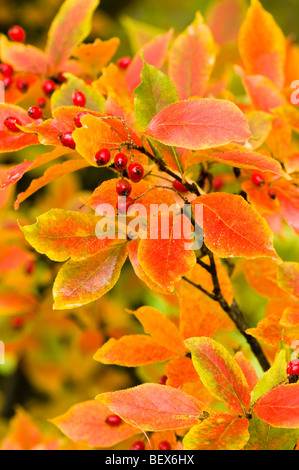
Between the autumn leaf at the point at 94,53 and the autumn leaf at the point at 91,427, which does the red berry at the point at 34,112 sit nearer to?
the autumn leaf at the point at 94,53

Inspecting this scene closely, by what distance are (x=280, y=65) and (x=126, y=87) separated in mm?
238

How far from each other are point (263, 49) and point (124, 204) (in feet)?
1.37

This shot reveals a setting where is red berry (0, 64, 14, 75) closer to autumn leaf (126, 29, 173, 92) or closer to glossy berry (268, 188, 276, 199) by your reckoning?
autumn leaf (126, 29, 173, 92)

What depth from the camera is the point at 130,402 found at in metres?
0.57

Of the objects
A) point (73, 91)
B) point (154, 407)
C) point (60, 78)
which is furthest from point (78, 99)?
point (154, 407)

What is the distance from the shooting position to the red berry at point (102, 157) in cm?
55

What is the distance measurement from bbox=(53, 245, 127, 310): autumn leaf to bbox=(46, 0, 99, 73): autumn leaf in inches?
13.5

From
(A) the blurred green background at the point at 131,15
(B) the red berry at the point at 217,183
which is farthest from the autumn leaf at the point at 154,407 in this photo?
(A) the blurred green background at the point at 131,15

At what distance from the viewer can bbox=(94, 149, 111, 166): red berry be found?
0.55 meters

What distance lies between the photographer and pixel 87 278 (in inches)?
23.5

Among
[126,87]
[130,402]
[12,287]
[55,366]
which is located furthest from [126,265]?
[130,402]

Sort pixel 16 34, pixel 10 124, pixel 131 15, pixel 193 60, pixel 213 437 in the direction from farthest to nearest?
1. pixel 131 15
2. pixel 16 34
3. pixel 193 60
4. pixel 10 124
5. pixel 213 437

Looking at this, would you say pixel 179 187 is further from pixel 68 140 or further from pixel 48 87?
pixel 48 87

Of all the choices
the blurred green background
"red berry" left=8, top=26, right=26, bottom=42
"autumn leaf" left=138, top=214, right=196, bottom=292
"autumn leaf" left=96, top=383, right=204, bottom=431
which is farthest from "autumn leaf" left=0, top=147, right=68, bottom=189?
the blurred green background
